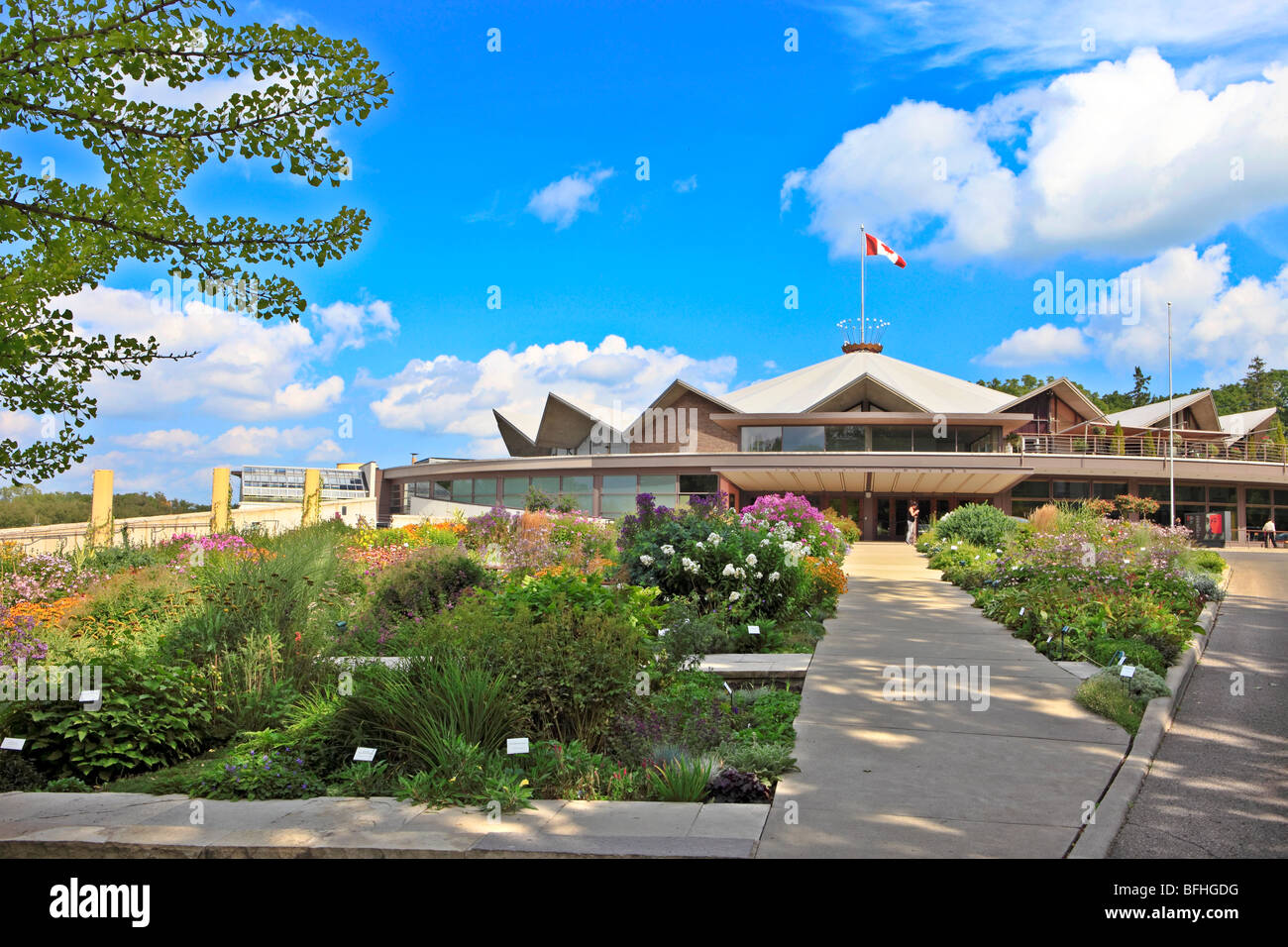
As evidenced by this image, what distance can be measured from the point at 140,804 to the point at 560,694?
257 cm

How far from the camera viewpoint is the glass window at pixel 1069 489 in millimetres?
41875

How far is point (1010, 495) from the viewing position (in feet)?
140

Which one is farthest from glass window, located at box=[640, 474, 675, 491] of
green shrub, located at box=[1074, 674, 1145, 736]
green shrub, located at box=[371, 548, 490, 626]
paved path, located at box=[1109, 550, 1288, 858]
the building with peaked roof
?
green shrub, located at box=[1074, 674, 1145, 736]

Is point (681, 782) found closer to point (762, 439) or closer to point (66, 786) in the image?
point (66, 786)

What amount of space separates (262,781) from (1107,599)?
9.35 metres

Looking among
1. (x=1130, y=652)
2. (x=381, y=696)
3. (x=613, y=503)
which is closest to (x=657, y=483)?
(x=613, y=503)

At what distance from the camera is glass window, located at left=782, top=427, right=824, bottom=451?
4296cm

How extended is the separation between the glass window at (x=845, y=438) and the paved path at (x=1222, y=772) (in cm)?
3297

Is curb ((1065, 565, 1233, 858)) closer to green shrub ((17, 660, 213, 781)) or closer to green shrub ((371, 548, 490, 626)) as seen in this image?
green shrub ((17, 660, 213, 781))

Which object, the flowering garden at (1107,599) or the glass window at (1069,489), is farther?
the glass window at (1069,489)

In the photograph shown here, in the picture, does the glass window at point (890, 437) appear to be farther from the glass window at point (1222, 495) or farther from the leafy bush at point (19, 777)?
the leafy bush at point (19, 777)

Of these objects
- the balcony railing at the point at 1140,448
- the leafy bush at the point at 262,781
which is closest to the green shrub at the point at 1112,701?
the leafy bush at the point at 262,781
